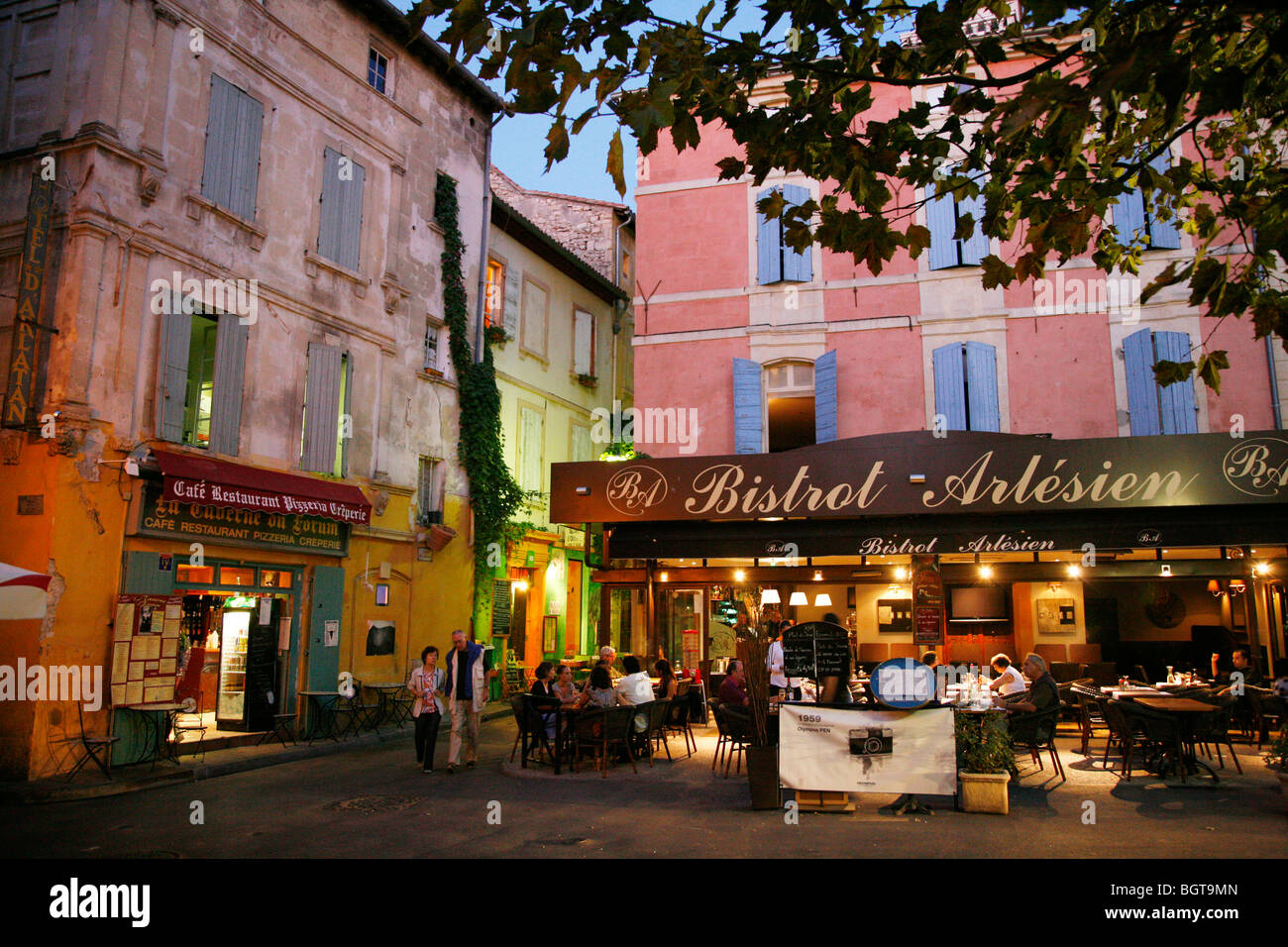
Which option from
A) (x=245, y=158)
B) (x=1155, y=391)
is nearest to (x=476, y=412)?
(x=245, y=158)

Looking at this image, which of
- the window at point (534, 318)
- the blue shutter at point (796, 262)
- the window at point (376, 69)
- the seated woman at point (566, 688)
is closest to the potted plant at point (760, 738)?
the seated woman at point (566, 688)

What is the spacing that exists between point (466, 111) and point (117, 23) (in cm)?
846

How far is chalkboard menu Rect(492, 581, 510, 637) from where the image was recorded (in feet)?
62.6

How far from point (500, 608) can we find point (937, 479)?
989 centimetres

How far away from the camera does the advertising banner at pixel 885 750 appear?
8023 millimetres

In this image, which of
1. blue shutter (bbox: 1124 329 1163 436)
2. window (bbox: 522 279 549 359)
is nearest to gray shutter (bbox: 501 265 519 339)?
window (bbox: 522 279 549 359)

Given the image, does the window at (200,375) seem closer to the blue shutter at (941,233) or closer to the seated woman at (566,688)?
the seated woman at (566,688)

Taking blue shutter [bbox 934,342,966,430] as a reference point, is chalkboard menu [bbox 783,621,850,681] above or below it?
below

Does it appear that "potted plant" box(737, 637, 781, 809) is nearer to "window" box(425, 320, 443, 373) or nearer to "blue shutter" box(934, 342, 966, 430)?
"blue shutter" box(934, 342, 966, 430)

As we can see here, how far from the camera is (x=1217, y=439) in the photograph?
1273 centimetres

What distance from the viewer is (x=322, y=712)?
13.9 m

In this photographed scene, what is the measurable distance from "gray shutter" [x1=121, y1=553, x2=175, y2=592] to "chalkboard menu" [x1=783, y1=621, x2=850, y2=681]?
7.88 meters

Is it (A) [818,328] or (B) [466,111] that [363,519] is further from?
(B) [466,111]
